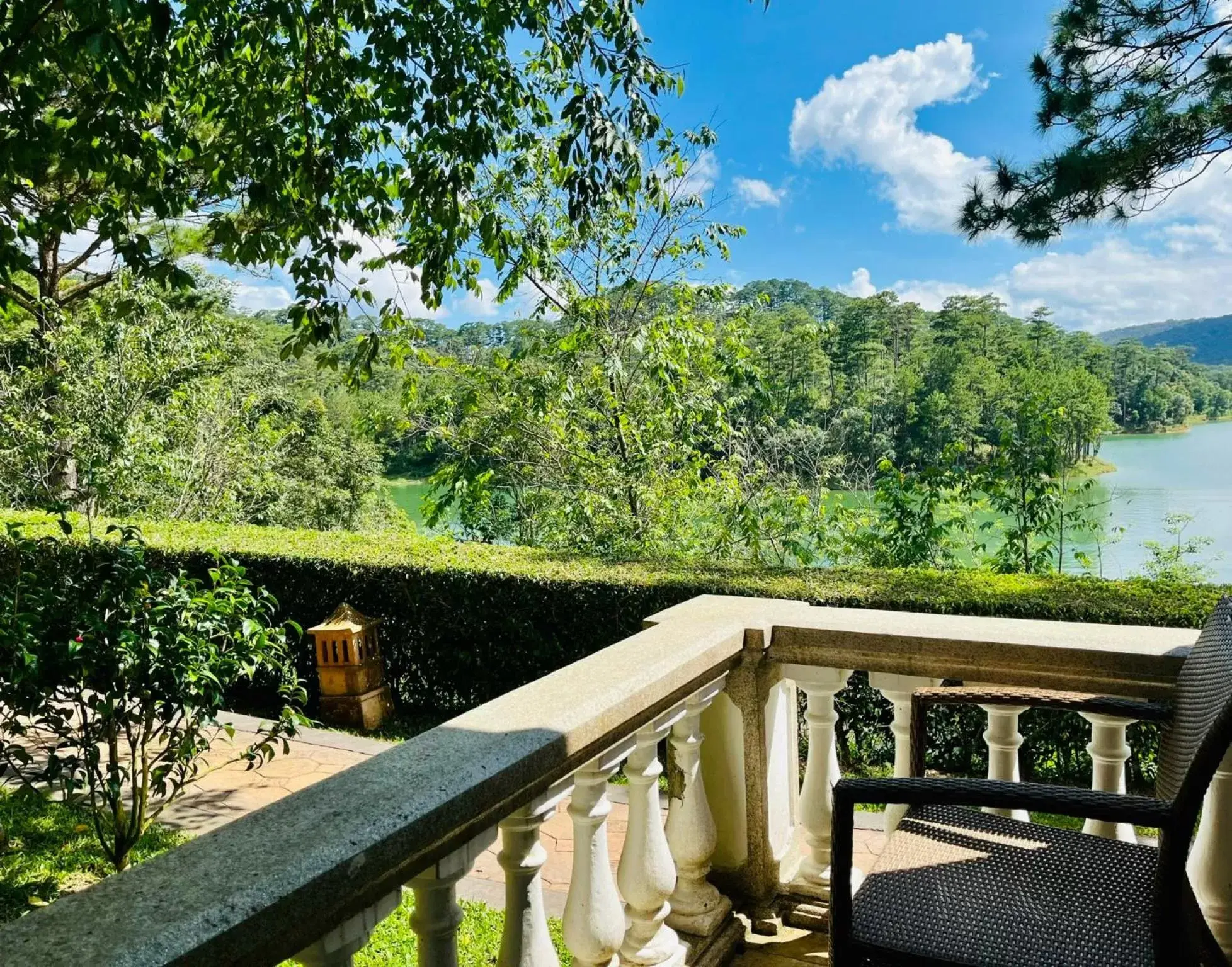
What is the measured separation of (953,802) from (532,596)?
429 centimetres

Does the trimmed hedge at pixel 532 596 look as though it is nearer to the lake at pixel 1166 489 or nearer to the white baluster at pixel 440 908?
the lake at pixel 1166 489

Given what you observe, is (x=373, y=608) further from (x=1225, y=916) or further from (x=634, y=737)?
(x=1225, y=916)

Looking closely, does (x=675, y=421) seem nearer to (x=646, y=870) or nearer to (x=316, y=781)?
(x=316, y=781)

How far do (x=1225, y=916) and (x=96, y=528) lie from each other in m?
7.68

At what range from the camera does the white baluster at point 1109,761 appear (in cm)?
171

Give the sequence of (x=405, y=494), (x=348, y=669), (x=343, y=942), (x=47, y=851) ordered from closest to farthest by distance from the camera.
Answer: (x=343, y=942)
(x=47, y=851)
(x=348, y=669)
(x=405, y=494)

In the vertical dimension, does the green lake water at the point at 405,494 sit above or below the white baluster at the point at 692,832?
above

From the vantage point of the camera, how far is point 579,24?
366 cm

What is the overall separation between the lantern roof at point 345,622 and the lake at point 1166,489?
5.22 metres

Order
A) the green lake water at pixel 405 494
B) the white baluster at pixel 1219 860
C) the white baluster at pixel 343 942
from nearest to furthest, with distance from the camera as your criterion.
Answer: the white baluster at pixel 343 942 → the white baluster at pixel 1219 860 → the green lake water at pixel 405 494

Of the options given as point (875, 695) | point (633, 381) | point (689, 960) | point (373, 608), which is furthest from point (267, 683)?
point (689, 960)

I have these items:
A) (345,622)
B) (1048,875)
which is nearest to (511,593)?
(345,622)

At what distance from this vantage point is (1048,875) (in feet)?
4.67

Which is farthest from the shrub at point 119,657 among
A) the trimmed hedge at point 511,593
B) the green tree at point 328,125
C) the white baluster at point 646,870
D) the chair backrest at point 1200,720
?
the chair backrest at point 1200,720
